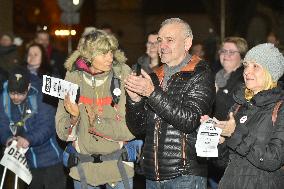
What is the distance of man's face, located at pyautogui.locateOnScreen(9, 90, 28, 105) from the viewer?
714 centimetres

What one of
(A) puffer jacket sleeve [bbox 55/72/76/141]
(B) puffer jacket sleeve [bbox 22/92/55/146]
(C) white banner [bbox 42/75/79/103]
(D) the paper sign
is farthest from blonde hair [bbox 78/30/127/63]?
(D) the paper sign

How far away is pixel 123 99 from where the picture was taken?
5.94 m

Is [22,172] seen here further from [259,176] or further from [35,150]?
[259,176]

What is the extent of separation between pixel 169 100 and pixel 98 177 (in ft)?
4.79

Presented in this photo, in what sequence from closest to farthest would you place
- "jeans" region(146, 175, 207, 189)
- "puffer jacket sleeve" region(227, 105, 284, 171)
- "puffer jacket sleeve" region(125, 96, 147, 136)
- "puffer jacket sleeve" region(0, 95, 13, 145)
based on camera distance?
"puffer jacket sleeve" region(227, 105, 284, 171) → "jeans" region(146, 175, 207, 189) → "puffer jacket sleeve" region(125, 96, 147, 136) → "puffer jacket sleeve" region(0, 95, 13, 145)

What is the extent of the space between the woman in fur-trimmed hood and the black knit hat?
122 centimetres

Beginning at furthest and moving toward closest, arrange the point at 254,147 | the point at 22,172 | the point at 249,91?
the point at 22,172
the point at 249,91
the point at 254,147

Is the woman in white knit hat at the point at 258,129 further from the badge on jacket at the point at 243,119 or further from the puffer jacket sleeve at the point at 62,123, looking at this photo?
the puffer jacket sleeve at the point at 62,123

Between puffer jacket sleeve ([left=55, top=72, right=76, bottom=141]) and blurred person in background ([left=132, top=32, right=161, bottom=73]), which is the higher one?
blurred person in background ([left=132, top=32, right=161, bottom=73])

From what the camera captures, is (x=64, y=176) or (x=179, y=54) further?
(x=64, y=176)

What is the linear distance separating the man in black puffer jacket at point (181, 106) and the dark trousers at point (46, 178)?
2265 mm

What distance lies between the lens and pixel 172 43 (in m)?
5.20

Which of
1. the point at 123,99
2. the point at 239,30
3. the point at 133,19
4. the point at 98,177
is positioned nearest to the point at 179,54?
the point at 123,99

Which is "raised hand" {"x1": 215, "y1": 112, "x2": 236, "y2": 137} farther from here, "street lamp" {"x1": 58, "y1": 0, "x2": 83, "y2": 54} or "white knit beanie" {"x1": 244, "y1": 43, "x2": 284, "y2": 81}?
"street lamp" {"x1": 58, "y1": 0, "x2": 83, "y2": 54}
